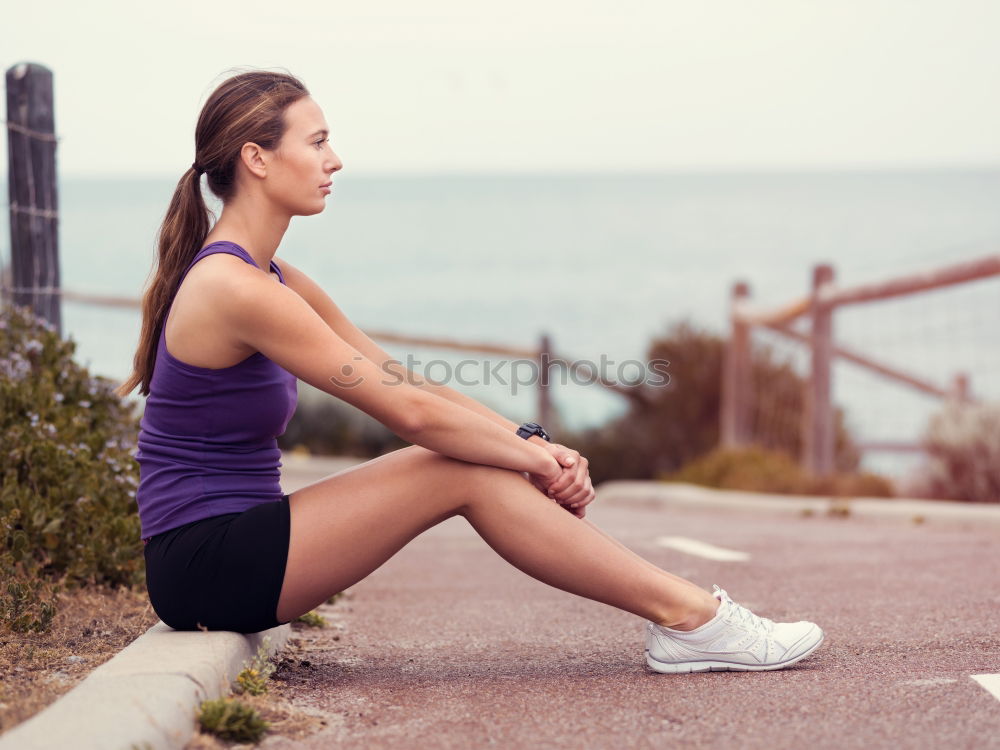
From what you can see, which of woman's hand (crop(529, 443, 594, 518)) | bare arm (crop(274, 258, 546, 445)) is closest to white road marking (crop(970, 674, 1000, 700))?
woman's hand (crop(529, 443, 594, 518))

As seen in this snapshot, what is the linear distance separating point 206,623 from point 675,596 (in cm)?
108

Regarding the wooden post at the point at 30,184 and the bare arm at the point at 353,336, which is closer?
the bare arm at the point at 353,336

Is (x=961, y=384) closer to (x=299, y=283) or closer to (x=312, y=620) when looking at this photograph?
(x=312, y=620)

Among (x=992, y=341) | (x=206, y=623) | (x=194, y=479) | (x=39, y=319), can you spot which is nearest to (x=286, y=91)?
(x=194, y=479)

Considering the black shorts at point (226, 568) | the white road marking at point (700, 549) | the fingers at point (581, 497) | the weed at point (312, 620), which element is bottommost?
the white road marking at point (700, 549)

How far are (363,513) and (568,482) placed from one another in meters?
0.49

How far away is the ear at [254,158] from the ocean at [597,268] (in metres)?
0.23

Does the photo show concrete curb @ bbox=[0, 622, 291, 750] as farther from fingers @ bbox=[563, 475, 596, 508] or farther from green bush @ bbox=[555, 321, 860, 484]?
green bush @ bbox=[555, 321, 860, 484]

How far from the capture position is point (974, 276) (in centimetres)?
671

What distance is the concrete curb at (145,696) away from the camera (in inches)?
79.5

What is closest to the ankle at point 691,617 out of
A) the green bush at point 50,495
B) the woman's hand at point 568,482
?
the woman's hand at point 568,482

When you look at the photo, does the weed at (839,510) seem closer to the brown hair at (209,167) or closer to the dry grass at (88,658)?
the dry grass at (88,658)

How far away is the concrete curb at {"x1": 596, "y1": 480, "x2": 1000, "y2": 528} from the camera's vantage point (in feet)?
20.2

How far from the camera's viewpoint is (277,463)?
291cm
